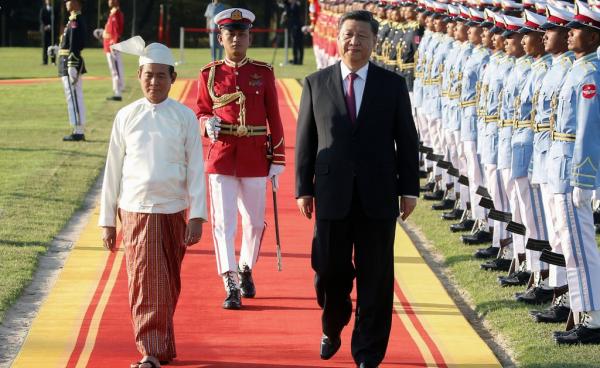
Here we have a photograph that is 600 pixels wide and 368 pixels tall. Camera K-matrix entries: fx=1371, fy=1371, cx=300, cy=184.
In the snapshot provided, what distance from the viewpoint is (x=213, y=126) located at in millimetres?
10164

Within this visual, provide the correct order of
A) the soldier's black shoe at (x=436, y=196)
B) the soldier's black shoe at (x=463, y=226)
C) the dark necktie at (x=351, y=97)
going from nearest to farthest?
the dark necktie at (x=351, y=97) → the soldier's black shoe at (x=463, y=226) → the soldier's black shoe at (x=436, y=196)

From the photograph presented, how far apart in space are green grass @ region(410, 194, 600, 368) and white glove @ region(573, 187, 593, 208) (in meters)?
0.94

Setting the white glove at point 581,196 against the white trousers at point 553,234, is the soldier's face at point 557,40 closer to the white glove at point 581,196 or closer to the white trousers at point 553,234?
the white trousers at point 553,234

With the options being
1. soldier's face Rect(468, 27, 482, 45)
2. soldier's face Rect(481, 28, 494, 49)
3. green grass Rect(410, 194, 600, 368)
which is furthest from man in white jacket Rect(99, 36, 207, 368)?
soldier's face Rect(468, 27, 482, 45)

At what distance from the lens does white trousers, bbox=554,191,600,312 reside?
912 centimetres

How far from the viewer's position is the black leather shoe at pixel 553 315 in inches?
384

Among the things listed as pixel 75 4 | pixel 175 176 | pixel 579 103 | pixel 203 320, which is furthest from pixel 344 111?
pixel 75 4

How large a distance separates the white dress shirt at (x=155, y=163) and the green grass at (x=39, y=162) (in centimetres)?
195

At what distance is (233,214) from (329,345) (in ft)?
6.64

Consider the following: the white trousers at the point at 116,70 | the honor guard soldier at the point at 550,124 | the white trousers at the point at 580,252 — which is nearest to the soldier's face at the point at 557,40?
the honor guard soldier at the point at 550,124

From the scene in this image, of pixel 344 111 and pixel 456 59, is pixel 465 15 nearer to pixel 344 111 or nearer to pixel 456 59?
pixel 456 59

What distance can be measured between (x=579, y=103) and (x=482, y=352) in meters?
1.75

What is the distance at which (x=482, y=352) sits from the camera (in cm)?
902

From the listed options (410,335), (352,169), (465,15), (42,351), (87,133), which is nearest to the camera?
(352,169)
